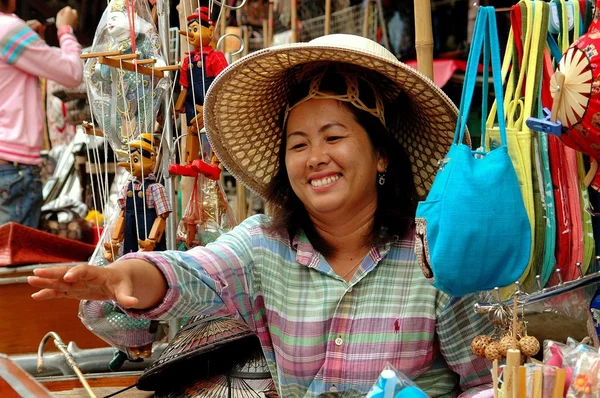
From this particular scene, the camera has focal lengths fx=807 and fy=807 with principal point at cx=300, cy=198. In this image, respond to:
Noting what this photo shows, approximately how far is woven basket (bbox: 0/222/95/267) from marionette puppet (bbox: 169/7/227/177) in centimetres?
91

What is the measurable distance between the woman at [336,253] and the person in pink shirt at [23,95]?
64.9 inches

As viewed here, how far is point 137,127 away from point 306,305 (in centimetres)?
80

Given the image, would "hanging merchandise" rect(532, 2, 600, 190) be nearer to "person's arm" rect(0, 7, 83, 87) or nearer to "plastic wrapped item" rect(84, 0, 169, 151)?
"plastic wrapped item" rect(84, 0, 169, 151)

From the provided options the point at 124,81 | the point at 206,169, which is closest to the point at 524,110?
the point at 206,169

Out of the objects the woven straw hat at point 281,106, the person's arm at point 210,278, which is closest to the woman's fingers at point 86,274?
the person's arm at point 210,278

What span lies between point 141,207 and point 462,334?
93cm

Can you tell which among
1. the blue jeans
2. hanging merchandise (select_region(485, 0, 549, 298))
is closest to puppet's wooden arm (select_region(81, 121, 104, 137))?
the blue jeans

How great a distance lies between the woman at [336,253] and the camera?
65.9 inches

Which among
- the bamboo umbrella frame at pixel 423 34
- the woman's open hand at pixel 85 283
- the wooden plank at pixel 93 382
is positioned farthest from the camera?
the wooden plank at pixel 93 382

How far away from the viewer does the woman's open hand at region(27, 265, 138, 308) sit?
4.18 feet

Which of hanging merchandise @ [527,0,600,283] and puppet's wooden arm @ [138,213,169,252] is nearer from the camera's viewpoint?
hanging merchandise @ [527,0,600,283]

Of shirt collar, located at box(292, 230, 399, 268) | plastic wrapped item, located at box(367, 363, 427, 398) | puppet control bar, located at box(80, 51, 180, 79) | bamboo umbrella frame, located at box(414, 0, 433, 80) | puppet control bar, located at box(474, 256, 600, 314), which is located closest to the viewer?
plastic wrapped item, located at box(367, 363, 427, 398)

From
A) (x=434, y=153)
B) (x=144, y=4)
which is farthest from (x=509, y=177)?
(x=144, y=4)

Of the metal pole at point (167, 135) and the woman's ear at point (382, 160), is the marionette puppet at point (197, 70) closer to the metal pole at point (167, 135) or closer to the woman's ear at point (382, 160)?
the metal pole at point (167, 135)
